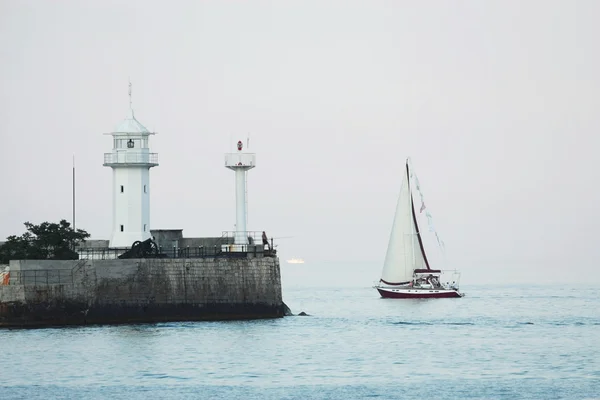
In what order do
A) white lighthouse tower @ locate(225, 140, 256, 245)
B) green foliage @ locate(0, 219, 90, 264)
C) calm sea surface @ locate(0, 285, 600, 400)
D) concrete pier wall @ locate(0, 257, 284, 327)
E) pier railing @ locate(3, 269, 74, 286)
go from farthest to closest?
white lighthouse tower @ locate(225, 140, 256, 245) → green foliage @ locate(0, 219, 90, 264) → concrete pier wall @ locate(0, 257, 284, 327) → pier railing @ locate(3, 269, 74, 286) → calm sea surface @ locate(0, 285, 600, 400)

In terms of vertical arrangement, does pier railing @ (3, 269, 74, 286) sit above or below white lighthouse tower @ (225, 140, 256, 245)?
below

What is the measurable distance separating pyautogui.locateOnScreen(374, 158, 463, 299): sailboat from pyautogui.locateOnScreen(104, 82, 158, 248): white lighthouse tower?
30.1 metres

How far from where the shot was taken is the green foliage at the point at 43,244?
204 ft

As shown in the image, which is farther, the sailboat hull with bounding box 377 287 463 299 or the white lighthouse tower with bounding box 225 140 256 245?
the sailboat hull with bounding box 377 287 463 299

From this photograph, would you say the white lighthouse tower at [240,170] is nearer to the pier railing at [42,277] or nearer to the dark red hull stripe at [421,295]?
the pier railing at [42,277]

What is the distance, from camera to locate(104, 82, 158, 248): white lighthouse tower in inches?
2554

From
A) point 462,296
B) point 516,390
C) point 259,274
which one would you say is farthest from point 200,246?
point 462,296

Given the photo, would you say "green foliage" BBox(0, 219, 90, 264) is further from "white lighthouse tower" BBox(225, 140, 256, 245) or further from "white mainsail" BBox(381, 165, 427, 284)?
"white mainsail" BBox(381, 165, 427, 284)

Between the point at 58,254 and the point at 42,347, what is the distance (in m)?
9.33

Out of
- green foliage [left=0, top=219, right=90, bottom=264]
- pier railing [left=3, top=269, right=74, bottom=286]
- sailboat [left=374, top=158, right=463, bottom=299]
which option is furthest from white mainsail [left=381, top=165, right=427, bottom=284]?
pier railing [left=3, top=269, right=74, bottom=286]

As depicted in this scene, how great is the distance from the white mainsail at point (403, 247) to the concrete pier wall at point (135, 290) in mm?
31688

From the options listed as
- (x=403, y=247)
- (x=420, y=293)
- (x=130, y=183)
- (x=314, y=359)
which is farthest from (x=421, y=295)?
(x=314, y=359)

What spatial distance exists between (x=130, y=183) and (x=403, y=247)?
103 feet

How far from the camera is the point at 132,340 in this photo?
182 feet
